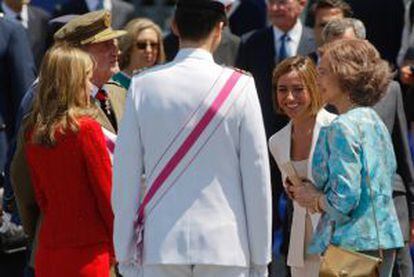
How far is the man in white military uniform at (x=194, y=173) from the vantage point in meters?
4.65

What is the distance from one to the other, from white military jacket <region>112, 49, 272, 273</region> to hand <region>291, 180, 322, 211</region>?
2.58ft

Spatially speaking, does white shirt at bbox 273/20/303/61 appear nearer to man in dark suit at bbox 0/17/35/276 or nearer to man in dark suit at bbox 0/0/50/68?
man in dark suit at bbox 0/17/35/276

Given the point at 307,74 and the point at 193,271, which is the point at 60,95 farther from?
the point at 307,74

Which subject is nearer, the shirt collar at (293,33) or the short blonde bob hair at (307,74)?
the short blonde bob hair at (307,74)

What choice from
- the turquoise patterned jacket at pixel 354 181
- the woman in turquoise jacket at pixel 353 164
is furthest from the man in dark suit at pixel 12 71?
the turquoise patterned jacket at pixel 354 181

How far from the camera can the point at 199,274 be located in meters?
4.69

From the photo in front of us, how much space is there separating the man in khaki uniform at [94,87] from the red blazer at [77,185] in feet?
0.82

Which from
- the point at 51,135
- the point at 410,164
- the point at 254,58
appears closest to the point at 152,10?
the point at 254,58

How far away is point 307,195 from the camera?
217 inches

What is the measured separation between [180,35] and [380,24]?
465 centimetres

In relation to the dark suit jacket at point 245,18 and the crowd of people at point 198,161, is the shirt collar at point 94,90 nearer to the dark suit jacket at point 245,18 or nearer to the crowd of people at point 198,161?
the crowd of people at point 198,161

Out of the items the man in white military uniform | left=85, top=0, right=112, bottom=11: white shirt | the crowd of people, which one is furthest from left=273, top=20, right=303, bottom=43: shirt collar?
the man in white military uniform

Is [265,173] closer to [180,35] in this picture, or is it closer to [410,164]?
[180,35]

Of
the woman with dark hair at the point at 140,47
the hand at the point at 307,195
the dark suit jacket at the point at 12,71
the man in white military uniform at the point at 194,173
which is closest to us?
the man in white military uniform at the point at 194,173
